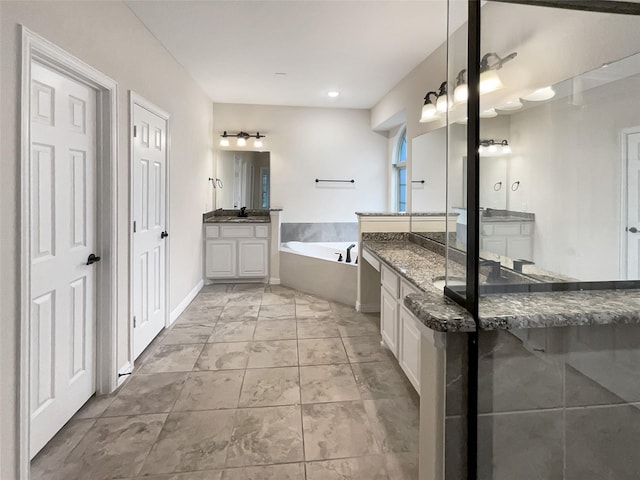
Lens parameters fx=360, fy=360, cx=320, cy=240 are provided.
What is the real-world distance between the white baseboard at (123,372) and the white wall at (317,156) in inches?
135

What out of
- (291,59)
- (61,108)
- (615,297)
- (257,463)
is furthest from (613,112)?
(291,59)

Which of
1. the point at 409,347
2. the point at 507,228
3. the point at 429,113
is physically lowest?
the point at 409,347

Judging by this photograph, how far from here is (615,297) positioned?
3.39 ft

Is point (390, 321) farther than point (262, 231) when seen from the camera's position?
No

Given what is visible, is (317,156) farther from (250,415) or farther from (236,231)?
(250,415)

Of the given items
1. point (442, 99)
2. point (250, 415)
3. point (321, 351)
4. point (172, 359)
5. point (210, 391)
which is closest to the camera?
point (250, 415)

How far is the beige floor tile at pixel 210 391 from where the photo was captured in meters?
2.13

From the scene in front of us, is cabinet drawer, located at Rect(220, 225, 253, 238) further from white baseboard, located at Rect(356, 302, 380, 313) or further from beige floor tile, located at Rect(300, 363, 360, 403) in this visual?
beige floor tile, located at Rect(300, 363, 360, 403)

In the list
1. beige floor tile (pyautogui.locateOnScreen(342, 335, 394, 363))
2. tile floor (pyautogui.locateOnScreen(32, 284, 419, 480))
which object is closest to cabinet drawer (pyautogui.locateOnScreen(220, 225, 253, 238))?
tile floor (pyautogui.locateOnScreen(32, 284, 419, 480))

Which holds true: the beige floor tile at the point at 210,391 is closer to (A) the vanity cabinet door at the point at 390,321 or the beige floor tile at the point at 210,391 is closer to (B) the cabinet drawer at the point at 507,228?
(A) the vanity cabinet door at the point at 390,321

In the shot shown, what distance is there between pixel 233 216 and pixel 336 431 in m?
4.12

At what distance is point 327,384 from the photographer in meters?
2.36

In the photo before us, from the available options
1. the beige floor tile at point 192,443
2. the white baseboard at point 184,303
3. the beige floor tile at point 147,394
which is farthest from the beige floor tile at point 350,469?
the white baseboard at point 184,303

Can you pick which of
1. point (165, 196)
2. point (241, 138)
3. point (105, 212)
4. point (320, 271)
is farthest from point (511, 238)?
point (241, 138)
